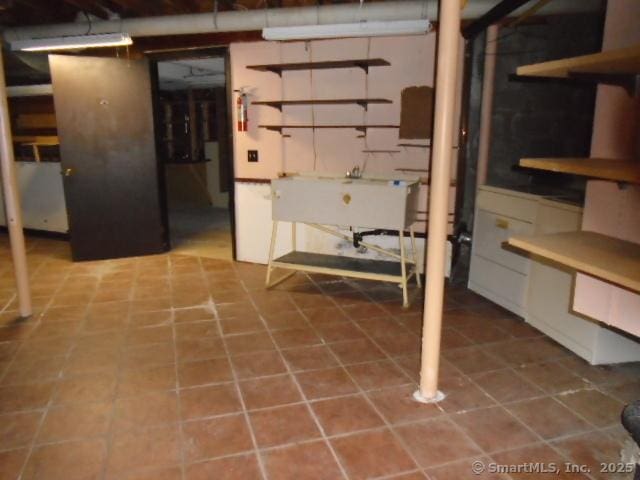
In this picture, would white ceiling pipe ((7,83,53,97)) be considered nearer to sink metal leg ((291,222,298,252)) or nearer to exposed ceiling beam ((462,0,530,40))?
sink metal leg ((291,222,298,252))

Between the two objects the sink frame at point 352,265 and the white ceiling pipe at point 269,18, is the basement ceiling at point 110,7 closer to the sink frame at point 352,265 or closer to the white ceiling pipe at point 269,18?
the white ceiling pipe at point 269,18

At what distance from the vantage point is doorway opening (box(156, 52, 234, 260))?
732 centimetres

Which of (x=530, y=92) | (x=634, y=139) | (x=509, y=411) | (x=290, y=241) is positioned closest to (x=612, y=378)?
(x=509, y=411)

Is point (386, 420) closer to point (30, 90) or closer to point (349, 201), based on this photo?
point (349, 201)

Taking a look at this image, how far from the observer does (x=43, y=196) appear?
599 cm

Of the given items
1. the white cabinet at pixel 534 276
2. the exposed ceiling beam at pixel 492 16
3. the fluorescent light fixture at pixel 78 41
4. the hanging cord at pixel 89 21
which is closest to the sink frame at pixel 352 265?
the white cabinet at pixel 534 276

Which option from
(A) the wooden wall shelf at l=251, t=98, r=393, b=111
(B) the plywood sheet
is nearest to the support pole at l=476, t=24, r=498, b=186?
(B) the plywood sheet

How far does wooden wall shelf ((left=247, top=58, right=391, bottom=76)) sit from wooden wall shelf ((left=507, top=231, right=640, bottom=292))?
8.07ft

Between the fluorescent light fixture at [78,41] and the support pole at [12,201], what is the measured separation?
892 mm

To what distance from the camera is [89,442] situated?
210cm

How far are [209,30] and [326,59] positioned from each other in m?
1.07

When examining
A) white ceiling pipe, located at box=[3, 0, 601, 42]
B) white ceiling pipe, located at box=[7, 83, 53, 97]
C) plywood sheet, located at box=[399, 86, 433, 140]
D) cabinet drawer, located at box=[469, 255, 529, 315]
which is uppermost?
white ceiling pipe, located at box=[3, 0, 601, 42]

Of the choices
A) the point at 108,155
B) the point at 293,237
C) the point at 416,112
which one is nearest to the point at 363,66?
the point at 416,112

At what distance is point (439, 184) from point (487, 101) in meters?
2.20
